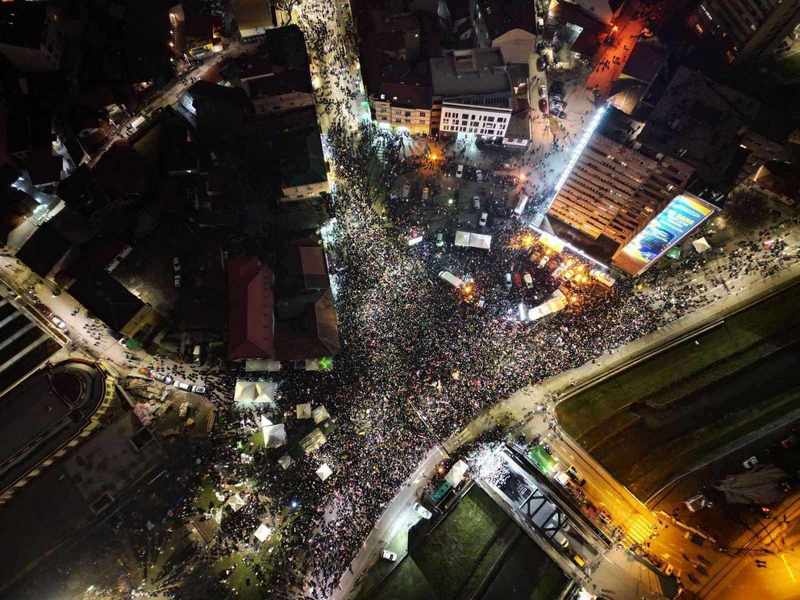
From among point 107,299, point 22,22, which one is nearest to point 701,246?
point 107,299

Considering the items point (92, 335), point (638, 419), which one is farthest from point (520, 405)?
point (92, 335)

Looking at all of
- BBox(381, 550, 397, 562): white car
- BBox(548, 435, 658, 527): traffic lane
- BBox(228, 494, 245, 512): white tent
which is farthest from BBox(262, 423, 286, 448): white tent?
BBox(548, 435, 658, 527): traffic lane

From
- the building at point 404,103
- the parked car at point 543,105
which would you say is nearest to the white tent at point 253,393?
the building at point 404,103

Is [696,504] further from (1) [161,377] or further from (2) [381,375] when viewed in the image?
(1) [161,377]

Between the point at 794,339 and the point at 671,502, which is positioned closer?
the point at 671,502

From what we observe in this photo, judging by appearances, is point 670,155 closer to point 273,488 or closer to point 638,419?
point 638,419

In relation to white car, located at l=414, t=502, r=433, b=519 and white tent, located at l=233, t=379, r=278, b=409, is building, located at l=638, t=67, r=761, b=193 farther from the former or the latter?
white tent, located at l=233, t=379, r=278, b=409

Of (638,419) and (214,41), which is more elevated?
(214,41)
